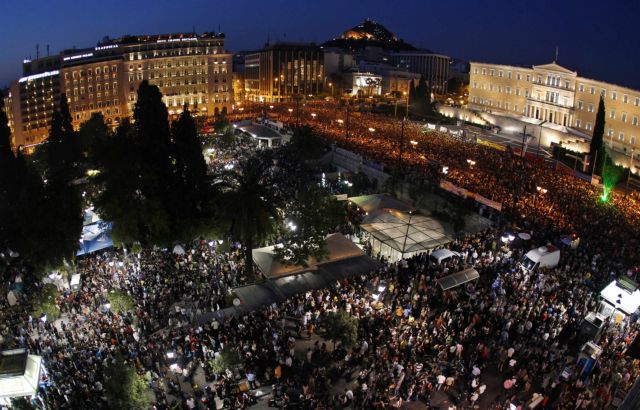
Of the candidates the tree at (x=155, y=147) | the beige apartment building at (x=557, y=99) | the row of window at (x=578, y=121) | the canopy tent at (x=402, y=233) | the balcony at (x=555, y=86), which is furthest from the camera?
the balcony at (x=555, y=86)

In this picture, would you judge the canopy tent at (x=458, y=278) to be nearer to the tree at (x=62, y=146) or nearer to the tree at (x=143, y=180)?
the tree at (x=143, y=180)

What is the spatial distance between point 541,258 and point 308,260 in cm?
1065

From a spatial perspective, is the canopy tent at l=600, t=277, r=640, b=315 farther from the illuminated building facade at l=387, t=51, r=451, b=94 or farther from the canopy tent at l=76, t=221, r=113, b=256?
A: the illuminated building facade at l=387, t=51, r=451, b=94

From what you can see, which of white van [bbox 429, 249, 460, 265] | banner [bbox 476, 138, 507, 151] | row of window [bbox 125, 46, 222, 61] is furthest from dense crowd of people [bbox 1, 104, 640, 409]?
row of window [bbox 125, 46, 222, 61]

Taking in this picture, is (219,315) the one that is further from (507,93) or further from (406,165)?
(507,93)

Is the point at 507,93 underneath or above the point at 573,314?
above

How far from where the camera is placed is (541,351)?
56.0 feet

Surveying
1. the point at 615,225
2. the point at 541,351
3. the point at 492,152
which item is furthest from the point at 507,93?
the point at 541,351

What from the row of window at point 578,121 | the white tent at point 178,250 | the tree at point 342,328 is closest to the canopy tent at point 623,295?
the tree at point 342,328

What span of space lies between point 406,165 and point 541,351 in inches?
1026

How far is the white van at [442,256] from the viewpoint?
24.3 metres

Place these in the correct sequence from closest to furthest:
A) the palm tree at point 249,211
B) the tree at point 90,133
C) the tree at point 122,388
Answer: the tree at point 122,388 < the palm tree at point 249,211 < the tree at point 90,133

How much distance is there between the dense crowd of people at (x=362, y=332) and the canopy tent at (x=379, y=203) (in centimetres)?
443

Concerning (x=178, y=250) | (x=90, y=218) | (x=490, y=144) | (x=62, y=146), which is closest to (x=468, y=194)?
(x=178, y=250)
